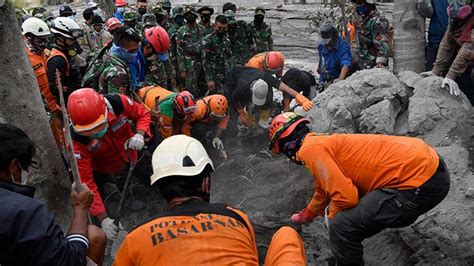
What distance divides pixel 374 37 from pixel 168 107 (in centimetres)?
292

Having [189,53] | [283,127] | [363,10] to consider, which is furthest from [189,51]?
[283,127]

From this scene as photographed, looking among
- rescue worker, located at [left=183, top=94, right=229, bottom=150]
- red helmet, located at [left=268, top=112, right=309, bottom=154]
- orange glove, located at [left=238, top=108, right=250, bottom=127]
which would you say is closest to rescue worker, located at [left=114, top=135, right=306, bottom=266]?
red helmet, located at [left=268, top=112, right=309, bottom=154]

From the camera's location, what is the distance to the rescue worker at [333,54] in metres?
6.29

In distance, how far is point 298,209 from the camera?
4.65m

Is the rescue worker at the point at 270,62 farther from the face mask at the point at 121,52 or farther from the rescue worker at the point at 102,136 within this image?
the rescue worker at the point at 102,136

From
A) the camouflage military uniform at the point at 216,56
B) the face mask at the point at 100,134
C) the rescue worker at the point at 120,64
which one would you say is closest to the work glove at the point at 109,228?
the face mask at the point at 100,134

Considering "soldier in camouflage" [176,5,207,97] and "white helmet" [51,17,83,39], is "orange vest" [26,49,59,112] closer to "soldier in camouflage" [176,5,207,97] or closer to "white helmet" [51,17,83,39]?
"white helmet" [51,17,83,39]

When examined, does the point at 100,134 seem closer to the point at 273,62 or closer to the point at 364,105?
the point at 364,105

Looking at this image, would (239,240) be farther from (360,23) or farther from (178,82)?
(178,82)

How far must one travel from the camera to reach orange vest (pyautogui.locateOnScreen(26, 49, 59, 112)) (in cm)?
546

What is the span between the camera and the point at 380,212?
3.18 meters

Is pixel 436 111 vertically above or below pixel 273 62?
below

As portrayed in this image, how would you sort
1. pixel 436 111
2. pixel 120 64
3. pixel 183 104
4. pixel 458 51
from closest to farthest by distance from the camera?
pixel 436 111
pixel 458 51
pixel 120 64
pixel 183 104

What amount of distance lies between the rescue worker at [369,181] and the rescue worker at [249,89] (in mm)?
2727
